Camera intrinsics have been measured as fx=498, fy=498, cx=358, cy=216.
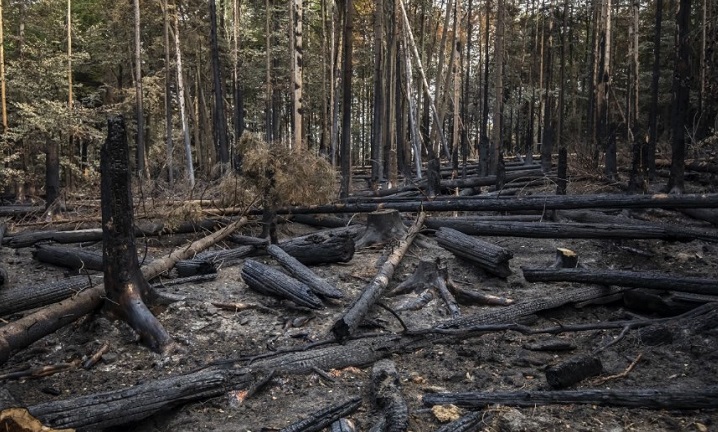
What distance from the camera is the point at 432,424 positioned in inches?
153

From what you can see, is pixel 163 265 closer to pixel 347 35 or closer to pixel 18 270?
pixel 18 270

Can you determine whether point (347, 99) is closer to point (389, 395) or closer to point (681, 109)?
point (681, 109)

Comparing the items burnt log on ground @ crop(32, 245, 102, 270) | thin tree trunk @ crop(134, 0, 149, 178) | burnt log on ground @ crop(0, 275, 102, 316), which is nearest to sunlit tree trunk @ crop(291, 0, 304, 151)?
thin tree trunk @ crop(134, 0, 149, 178)

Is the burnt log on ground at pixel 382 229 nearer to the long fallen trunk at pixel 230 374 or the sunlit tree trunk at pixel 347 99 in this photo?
the sunlit tree trunk at pixel 347 99

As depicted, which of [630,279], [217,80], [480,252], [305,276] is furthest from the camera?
[217,80]

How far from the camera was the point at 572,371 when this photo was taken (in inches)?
170

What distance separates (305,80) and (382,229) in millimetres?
20430

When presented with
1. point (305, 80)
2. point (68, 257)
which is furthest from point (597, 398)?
point (305, 80)

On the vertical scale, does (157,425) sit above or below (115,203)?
below

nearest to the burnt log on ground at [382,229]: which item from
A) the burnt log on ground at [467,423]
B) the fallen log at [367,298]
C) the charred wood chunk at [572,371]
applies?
the fallen log at [367,298]

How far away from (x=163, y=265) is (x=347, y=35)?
7237mm

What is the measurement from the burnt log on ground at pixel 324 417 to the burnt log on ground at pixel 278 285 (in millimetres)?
2268

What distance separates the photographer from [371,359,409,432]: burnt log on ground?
3.78 meters

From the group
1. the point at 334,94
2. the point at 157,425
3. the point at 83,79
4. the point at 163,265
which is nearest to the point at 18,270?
the point at 163,265
